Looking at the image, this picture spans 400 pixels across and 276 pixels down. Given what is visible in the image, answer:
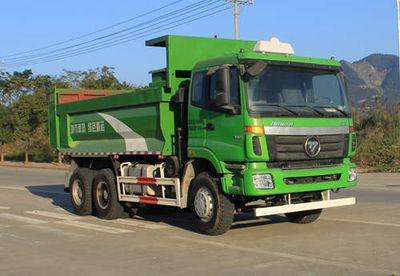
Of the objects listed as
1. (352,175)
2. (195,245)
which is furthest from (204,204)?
(352,175)

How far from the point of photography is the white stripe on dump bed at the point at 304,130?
A: 28.5 ft

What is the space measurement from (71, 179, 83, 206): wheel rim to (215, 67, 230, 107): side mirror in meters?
5.45

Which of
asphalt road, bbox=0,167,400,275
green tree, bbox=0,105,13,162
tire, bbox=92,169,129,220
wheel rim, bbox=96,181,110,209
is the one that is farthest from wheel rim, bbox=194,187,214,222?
green tree, bbox=0,105,13,162

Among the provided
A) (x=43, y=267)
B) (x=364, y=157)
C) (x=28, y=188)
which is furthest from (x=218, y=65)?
(x=364, y=157)

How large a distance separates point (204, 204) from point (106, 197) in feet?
11.5

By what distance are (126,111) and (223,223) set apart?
3.46 m

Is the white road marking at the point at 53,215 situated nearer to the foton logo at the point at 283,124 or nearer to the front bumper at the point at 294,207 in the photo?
the front bumper at the point at 294,207

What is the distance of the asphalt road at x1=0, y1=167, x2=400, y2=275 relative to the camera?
7.17m

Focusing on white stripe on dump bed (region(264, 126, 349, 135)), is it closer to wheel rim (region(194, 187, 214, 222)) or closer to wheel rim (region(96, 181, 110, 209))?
wheel rim (region(194, 187, 214, 222))

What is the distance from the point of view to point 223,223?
9102 mm

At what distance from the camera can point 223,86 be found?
8.73 meters

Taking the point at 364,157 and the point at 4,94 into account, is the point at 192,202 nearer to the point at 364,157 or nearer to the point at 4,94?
the point at 364,157

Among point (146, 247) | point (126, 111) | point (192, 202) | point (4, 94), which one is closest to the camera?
point (146, 247)

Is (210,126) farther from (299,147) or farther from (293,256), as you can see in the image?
(293,256)
